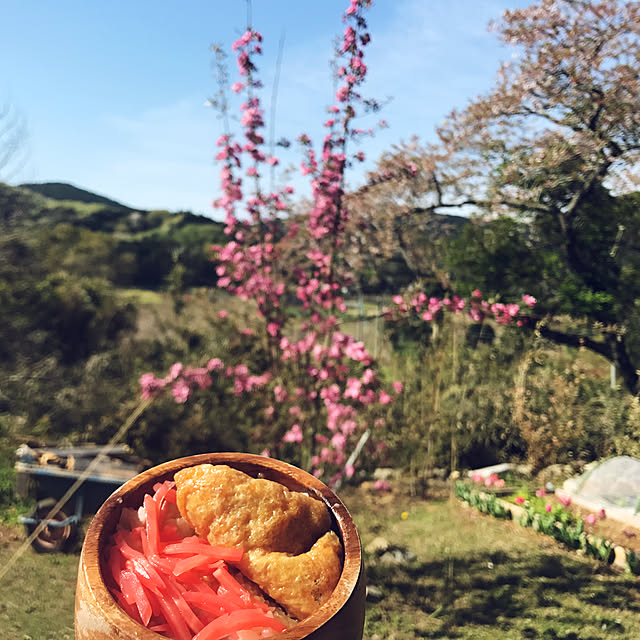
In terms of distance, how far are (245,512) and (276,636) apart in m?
0.33

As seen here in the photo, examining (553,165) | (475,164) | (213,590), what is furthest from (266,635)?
(475,164)

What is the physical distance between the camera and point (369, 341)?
274 inches

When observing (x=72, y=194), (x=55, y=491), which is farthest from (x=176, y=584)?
(x=72, y=194)

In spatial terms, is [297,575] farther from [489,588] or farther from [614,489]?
[614,489]

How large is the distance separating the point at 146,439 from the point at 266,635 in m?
4.41

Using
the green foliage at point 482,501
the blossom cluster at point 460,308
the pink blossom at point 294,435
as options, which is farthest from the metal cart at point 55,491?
the blossom cluster at point 460,308

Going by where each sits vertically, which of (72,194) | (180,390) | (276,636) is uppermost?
(72,194)

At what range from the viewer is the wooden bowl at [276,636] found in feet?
3.60

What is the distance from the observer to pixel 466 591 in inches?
130

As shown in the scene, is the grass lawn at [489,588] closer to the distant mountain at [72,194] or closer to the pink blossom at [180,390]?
the pink blossom at [180,390]

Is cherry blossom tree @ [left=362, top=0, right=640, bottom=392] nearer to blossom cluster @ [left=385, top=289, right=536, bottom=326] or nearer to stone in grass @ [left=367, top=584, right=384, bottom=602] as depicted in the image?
blossom cluster @ [left=385, top=289, right=536, bottom=326]

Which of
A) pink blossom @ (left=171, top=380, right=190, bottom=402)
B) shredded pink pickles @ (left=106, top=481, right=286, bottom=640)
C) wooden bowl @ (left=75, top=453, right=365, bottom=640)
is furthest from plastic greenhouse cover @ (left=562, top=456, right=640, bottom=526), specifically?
shredded pink pickles @ (left=106, top=481, right=286, bottom=640)

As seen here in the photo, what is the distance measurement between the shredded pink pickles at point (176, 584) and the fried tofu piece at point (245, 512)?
0.05 metres

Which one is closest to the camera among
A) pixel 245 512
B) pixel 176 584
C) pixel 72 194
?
pixel 176 584
